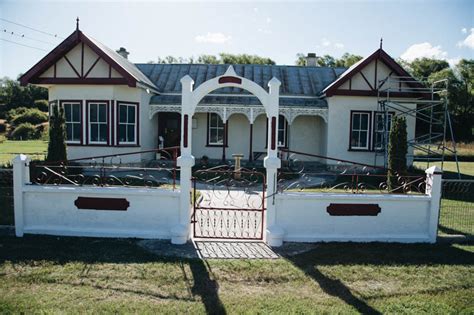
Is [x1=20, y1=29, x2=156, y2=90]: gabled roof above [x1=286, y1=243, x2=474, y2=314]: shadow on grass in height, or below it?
above

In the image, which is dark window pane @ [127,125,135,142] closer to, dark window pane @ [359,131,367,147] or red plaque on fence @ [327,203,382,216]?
dark window pane @ [359,131,367,147]

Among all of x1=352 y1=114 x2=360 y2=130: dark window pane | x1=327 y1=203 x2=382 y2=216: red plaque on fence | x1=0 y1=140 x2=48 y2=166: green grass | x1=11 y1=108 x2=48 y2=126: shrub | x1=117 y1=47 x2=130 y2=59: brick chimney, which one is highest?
x1=117 y1=47 x2=130 y2=59: brick chimney

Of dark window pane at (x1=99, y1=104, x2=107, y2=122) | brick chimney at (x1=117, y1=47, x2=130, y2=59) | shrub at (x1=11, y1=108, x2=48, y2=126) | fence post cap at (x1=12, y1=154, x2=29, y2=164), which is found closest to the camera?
fence post cap at (x1=12, y1=154, x2=29, y2=164)

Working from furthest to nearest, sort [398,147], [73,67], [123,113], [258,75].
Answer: [258,75] < [123,113] < [73,67] < [398,147]

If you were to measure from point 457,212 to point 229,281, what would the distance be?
297 inches

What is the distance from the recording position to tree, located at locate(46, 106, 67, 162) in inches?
476

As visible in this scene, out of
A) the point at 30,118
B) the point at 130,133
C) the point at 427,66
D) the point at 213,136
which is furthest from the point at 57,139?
the point at 427,66

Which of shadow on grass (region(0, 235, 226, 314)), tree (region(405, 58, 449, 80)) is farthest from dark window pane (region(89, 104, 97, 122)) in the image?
tree (region(405, 58, 449, 80))

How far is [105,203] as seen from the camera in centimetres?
725

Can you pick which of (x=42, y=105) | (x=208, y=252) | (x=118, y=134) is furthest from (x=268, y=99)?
(x=42, y=105)

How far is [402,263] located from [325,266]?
1345 mm

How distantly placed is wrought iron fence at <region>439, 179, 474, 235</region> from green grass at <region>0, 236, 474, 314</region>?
170 cm

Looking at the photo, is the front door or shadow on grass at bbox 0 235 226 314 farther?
the front door

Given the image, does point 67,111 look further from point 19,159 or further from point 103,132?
point 19,159
